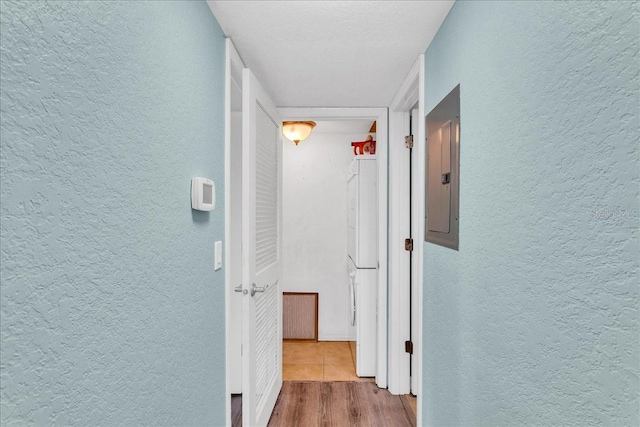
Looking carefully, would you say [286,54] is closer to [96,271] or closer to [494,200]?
[494,200]

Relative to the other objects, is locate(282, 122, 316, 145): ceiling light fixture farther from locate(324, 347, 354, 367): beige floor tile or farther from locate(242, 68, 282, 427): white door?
locate(324, 347, 354, 367): beige floor tile

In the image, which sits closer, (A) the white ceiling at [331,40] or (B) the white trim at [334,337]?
(A) the white ceiling at [331,40]

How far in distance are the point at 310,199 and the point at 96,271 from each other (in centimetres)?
324

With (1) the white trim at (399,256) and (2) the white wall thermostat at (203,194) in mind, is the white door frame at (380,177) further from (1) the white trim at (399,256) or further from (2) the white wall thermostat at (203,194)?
(2) the white wall thermostat at (203,194)

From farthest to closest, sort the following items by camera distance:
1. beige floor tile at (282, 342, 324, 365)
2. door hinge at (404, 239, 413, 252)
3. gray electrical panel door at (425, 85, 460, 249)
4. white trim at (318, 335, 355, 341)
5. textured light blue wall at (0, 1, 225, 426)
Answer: white trim at (318, 335, 355, 341)
beige floor tile at (282, 342, 324, 365)
door hinge at (404, 239, 413, 252)
gray electrical panel door at (425, 85, 460, 249)
textured light blue wall at (0, 1, 225, 426)

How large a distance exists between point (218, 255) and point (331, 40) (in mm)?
Answer: 1111

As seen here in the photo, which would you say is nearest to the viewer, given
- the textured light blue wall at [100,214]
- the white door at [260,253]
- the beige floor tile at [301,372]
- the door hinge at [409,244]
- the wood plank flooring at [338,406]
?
the textured light blue wall at [100,214]

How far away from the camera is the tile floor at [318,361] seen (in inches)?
120

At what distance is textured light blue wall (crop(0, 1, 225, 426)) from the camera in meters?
0.59

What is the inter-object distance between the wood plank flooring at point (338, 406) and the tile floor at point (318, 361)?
13cm

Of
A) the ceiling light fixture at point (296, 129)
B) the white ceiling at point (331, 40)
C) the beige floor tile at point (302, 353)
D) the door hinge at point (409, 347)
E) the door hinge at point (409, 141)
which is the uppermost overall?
the white ceiling at point (331, 40)

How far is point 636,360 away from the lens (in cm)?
62

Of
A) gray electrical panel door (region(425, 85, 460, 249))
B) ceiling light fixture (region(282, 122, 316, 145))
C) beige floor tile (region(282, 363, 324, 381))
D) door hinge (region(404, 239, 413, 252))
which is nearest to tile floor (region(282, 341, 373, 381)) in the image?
beige floor tile (region(282, 363, 324, 381))

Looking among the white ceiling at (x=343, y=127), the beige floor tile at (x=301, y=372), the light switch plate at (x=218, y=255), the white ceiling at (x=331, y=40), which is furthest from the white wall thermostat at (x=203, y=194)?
the white ceiling at (x=343, y=127)
